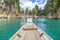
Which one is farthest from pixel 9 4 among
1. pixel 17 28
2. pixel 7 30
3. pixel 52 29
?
pixel 7 30

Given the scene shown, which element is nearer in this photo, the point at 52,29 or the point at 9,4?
the point at 52,29

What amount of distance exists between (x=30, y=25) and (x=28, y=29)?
37.5 inches

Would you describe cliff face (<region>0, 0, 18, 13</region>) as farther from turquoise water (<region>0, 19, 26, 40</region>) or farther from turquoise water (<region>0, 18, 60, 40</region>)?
turquoise water (<region>0, 19, 26, 40</region>)

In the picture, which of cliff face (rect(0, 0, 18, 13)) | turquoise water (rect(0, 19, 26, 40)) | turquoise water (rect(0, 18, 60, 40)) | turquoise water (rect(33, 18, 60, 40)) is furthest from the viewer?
cliff face (rect(0, 0, 18, 13))

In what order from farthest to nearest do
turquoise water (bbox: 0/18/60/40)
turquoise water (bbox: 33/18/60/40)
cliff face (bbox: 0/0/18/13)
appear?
1. cliff face (bbox: 0/0/18/13)
2. turquoise water (bbox: 33/18/60/40)
3. turquoise water (bbox: 0/18/60/40)

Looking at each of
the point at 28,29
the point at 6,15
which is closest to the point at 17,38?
the point at 28,29

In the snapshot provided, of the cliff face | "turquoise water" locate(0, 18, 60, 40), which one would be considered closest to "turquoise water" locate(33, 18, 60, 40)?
"turquoise water" locate(0, 18, 60, 40)

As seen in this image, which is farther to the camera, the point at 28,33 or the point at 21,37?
the point at 28,33

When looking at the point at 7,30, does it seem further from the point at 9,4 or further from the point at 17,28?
the point at 9,4

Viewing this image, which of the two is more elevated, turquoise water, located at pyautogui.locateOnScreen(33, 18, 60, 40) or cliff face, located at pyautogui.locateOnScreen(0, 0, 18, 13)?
cliff face, located at pyautogui.locateOnScreen(0, 0, 18, 13)

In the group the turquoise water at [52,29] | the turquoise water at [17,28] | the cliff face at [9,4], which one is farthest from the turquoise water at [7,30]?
the cliff face at [9,4]

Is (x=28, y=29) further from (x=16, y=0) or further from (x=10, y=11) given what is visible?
(x=16, y=0)

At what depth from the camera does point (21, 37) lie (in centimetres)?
991

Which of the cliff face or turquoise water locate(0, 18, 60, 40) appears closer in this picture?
turquoise water locate(0, 18, 60, 40)
